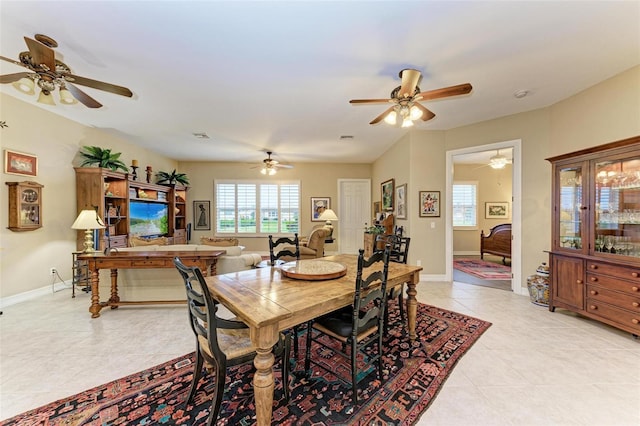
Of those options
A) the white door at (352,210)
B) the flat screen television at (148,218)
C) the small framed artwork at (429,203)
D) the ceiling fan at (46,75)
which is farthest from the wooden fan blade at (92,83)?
the white door at (352,210)

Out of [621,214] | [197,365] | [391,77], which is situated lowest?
[197,365]

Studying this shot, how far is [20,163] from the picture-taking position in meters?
3.59

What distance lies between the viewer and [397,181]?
5.49 meters

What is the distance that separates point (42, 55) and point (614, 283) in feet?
18.6

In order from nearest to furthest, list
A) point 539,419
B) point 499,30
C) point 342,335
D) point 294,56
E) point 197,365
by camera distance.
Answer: point 539,419 < point 197,365 < point 342,335 < point 499,30 < point 294,56

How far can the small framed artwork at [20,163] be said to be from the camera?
11.3 ft

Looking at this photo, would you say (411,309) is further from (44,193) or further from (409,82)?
(44,193)

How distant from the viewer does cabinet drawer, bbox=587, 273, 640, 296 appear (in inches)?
95.7

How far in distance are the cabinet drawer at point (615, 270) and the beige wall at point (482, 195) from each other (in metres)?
5.00

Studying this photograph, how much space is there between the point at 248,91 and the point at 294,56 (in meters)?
0.97

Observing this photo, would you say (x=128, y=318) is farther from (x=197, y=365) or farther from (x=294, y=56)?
(x=294, y=56)

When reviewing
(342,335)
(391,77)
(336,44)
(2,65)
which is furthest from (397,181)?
(2,65)

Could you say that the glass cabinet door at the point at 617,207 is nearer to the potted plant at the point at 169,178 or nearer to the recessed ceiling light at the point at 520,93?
the recessed ceiling light at the point at 520,93

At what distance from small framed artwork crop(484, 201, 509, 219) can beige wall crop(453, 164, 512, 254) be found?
3.3 inches
